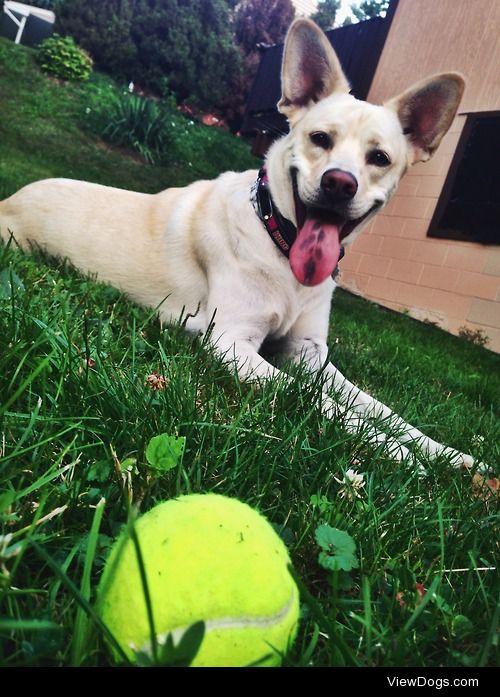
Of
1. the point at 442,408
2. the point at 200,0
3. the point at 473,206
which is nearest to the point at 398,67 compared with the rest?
the point at 473,206

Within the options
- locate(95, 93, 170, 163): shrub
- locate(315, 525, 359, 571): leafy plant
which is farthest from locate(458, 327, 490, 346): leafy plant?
locate(315, 525, 359, 571): leafy plant

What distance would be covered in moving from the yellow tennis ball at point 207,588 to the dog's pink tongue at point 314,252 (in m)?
1.69

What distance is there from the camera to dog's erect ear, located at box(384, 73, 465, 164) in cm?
275

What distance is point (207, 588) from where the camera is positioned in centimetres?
71

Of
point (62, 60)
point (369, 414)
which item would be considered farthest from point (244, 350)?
point (62, 60)

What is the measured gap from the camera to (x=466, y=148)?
759cm

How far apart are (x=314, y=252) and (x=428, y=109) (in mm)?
1148

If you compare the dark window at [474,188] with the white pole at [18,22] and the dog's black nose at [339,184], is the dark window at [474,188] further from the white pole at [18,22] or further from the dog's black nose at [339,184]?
the white pole at [18,22]

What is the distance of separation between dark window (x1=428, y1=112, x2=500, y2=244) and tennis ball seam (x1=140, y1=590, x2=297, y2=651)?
24.2 ft

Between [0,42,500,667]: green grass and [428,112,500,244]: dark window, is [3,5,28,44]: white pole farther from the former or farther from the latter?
[0,42,500,667]: green grass

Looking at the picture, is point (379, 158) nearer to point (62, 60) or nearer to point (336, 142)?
point (336, 142)

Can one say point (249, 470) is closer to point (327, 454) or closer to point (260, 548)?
point (327, 454)

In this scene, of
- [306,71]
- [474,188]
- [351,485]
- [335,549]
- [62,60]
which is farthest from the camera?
[62,60]
